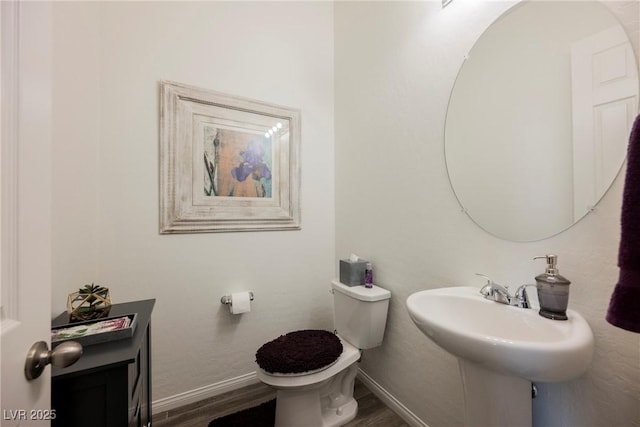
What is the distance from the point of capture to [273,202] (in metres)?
1.75

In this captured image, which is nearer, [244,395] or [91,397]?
[91,397]

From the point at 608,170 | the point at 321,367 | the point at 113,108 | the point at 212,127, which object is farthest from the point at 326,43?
the point at 321,367

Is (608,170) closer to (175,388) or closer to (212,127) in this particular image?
(212,127)

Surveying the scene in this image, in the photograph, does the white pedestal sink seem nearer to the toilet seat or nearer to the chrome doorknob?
the toilet seat

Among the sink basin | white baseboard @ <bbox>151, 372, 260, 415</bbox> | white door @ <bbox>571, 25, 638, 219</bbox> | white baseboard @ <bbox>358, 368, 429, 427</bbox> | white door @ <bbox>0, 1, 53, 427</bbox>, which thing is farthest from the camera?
white baseboard @ <bbox>151, 372, 260, 415</bbox>

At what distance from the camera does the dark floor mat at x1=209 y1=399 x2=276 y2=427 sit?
1.35 metres

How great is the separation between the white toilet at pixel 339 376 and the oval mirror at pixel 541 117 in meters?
0.76

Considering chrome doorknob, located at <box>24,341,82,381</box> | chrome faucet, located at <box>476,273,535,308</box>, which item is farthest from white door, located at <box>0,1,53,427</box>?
chrome faucet, located at <box>476,273,535,308</box>

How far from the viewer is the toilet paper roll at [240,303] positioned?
1541 millimetres

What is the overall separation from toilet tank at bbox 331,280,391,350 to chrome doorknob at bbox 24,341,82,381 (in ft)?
3.86

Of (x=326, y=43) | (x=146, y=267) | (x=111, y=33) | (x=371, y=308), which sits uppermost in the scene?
(x=326, y=43)

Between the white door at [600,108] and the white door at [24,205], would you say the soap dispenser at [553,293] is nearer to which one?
the white door at [600,108]

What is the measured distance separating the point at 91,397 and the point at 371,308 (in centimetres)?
115

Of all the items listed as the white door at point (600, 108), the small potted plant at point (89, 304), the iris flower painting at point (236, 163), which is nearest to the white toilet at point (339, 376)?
the small potted plant at point (89, 304)
